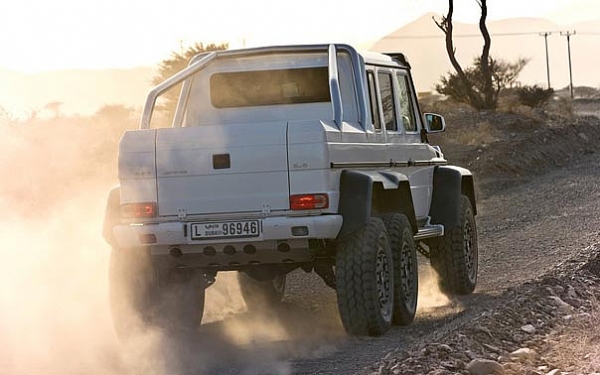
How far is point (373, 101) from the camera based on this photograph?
10680mm

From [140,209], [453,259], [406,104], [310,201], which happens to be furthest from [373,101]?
[140,209]

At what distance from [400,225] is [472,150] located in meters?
19.0

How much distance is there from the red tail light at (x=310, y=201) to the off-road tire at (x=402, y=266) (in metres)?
1.07

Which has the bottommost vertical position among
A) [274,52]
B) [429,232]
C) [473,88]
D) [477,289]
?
[477,289]

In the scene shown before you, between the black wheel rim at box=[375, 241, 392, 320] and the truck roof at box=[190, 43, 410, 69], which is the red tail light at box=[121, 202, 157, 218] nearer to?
the black wheel rim at box=[375, 241, 392, 320]

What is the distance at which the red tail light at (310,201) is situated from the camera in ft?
29.9

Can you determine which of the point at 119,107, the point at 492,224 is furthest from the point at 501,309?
the point at 119,107

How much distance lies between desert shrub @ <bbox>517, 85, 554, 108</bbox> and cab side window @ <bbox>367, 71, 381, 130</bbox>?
3611 cm

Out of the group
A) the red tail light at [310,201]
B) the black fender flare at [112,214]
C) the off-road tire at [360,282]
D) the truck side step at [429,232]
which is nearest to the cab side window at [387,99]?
the truck side step at [429,232]

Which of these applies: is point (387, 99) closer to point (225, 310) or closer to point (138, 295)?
point (225, 310)

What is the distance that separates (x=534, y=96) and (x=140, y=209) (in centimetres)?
3819

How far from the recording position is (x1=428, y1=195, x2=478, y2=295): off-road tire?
12133 millimetres

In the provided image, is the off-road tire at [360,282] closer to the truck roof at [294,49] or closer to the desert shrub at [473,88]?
the truck roof at [294,49]

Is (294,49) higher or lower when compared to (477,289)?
higher
